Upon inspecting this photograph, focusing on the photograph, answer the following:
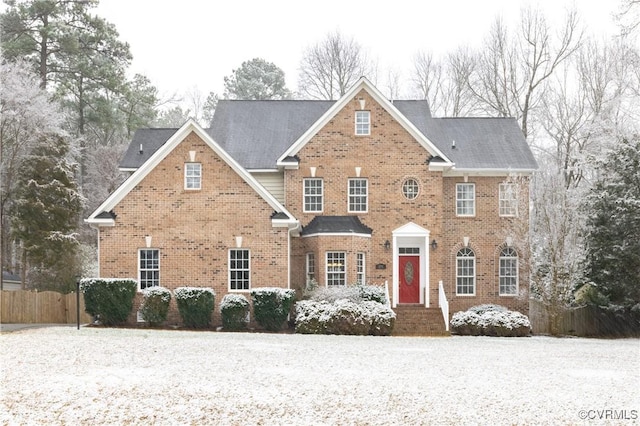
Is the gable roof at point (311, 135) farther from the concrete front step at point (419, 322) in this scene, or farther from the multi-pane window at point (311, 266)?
the concrete front step at point (419, 322)

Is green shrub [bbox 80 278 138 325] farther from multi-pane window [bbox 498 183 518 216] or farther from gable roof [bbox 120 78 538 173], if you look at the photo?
multi-pane window [bbox 498 183 518 216]

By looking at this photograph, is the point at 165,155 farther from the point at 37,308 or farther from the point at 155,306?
the point at 37,308

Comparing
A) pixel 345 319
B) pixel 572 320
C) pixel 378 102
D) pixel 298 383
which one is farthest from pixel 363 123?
pixel 298 383

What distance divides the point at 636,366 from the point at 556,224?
38.7ft

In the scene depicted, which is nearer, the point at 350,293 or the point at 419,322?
the point at 350,293

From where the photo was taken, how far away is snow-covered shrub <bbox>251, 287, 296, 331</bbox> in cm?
2748

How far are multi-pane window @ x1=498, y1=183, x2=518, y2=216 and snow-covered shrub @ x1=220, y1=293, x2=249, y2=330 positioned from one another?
11.3m

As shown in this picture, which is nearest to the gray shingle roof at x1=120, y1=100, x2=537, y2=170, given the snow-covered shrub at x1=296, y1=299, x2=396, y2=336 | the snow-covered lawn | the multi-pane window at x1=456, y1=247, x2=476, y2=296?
A: the multi-pane window at x1=456, y1=247, x2=476, y2=296

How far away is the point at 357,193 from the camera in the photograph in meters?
31.6

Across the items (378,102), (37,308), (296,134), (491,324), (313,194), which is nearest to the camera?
(491,324)

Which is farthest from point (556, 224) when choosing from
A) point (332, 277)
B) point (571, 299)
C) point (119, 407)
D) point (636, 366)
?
point (119, 407)

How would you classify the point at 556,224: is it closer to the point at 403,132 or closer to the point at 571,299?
the point at 571,299

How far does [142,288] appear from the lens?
28.9m

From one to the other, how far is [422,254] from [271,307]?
288 inches
